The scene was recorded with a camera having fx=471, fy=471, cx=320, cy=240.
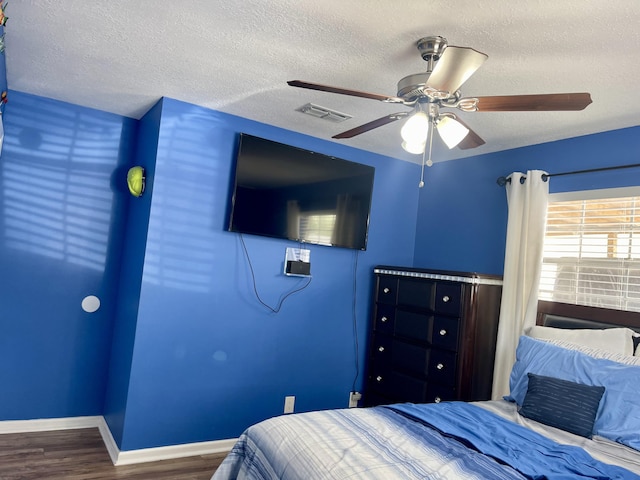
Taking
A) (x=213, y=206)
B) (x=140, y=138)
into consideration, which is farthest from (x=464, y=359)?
(x=140, y=138)

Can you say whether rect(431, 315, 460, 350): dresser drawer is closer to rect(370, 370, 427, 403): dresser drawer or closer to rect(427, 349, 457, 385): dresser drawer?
rect(427, 349, 457, 385): dresser drawer

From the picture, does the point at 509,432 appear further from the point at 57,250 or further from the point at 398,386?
the point at 57,250

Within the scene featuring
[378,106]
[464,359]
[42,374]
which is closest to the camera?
[378,106]

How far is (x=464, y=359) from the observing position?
317cm

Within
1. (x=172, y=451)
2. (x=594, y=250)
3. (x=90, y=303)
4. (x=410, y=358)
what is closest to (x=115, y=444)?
(x=172, y=451)

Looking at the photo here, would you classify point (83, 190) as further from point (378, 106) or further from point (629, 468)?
point (629, 468)

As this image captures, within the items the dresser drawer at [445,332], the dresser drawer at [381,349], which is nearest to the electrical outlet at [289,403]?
the dresser drawer at [381,349]

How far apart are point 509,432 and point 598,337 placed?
105 cm

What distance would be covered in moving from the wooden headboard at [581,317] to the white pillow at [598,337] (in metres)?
0.08

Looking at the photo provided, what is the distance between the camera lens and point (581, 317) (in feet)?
10.1

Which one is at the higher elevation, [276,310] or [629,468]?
[276,310]

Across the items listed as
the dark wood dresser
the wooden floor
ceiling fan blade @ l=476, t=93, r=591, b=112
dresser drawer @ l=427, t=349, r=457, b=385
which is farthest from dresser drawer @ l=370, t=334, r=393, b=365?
ceiling fan blade @ l=476, t=93, r=591, b=112

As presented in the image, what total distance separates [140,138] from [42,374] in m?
1.87

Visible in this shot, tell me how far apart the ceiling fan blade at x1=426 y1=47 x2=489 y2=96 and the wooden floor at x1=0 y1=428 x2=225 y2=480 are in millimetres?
2639
